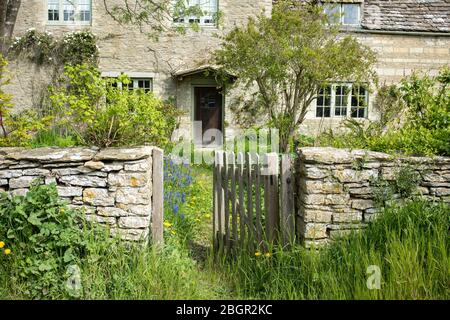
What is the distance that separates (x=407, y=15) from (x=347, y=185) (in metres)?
12.9

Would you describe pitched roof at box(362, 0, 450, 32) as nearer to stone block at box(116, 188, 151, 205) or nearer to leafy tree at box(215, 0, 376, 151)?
leafy tree at box(215, 0, 376, 151)

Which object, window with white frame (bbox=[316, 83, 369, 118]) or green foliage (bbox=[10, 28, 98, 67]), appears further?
window with white frame (bbox=[316, 83, 369, 118])

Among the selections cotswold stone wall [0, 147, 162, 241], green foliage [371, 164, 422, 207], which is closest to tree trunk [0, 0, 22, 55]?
cotswold stone wall [0, 147, 162, 241]

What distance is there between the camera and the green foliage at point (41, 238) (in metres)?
3.61

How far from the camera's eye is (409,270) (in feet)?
11.5

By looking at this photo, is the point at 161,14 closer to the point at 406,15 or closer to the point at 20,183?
the point at 20,183

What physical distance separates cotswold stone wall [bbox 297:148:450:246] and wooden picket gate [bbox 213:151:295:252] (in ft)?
0.79

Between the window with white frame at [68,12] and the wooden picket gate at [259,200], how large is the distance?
37.2 feet

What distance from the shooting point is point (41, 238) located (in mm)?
3768

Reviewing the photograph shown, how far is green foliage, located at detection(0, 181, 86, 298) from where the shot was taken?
11.8 ft

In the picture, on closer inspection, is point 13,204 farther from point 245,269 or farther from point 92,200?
point 245,269

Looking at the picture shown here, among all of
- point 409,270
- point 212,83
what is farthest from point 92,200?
point 212,83

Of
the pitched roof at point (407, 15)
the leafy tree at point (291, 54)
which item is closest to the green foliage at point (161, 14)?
the leafy tree at point (291, 54)

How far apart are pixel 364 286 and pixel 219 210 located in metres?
1.93
